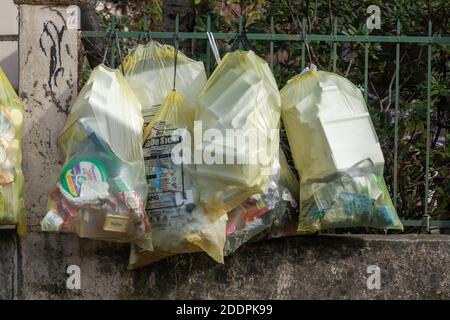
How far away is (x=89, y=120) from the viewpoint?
159 inches

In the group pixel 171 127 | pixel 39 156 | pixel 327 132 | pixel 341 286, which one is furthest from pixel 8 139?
pixel 341 286

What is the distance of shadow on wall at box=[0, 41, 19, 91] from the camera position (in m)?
6.91

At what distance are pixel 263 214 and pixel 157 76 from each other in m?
0.88

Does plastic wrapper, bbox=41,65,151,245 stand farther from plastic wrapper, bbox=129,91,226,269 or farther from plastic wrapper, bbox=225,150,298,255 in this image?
plastic wrapper, bbox=225,150,298,255

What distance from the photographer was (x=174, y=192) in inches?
161

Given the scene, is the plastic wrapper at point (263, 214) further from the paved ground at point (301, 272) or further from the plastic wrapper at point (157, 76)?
the plastic wrapper at point (157, 76)

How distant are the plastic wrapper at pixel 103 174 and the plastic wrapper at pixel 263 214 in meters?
0.43

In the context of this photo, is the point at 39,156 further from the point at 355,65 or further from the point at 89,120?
the point at 355,65

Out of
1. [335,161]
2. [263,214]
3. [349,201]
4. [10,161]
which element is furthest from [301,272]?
[10,161]

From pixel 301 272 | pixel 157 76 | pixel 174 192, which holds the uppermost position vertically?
pixel 157 76

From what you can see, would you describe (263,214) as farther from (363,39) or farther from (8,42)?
(8,42)

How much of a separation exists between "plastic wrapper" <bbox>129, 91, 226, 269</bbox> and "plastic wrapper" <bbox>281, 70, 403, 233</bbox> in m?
0.47
